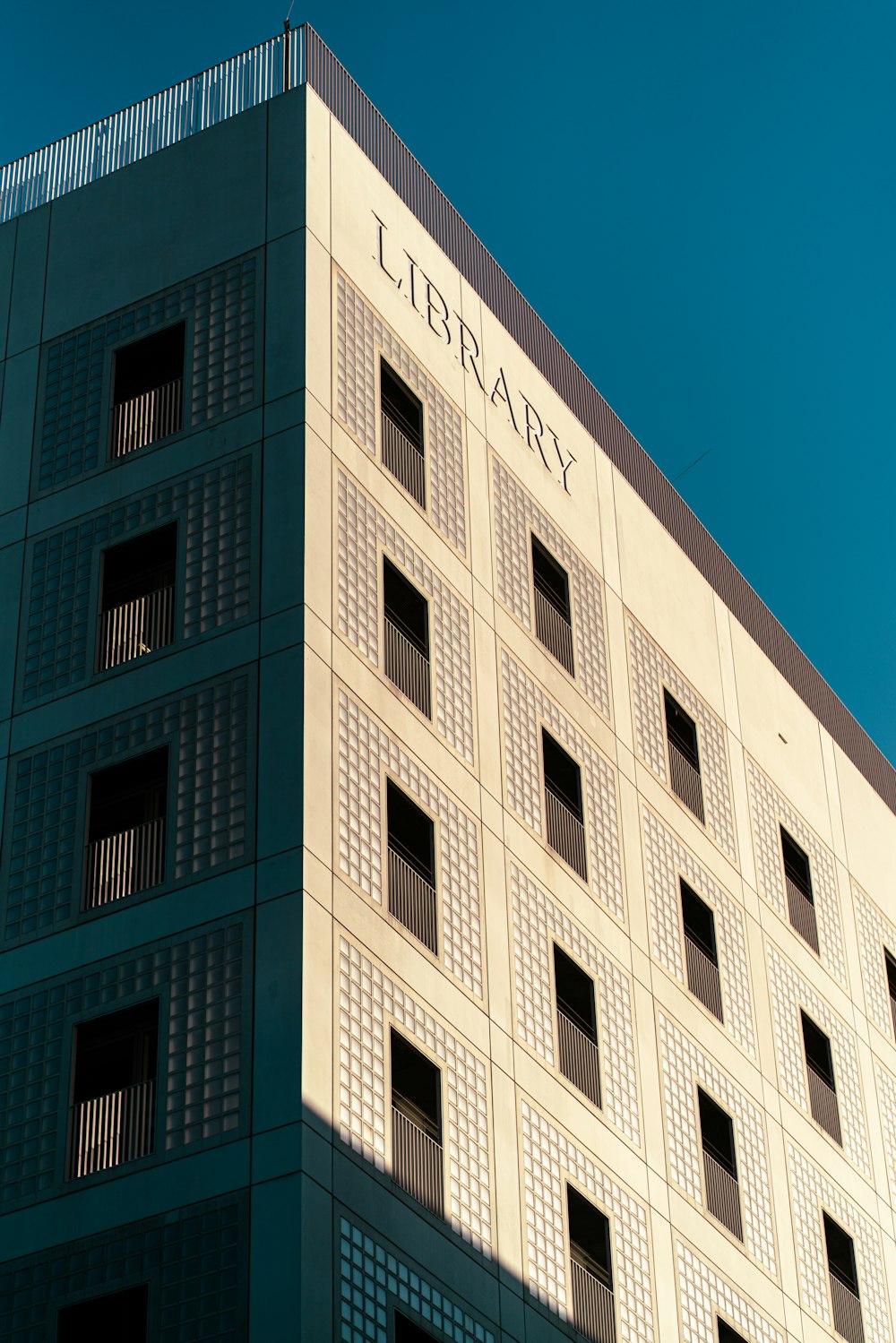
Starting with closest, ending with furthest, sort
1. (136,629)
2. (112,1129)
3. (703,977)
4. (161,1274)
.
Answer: (161,1274) < (112,1129) < (136,629) < (703,977)

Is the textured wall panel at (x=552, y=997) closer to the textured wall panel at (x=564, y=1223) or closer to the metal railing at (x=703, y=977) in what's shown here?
the textured wall panel at (x=564, y=1223)

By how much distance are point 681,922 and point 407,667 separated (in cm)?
980

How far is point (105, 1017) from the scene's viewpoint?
35375 millimetres

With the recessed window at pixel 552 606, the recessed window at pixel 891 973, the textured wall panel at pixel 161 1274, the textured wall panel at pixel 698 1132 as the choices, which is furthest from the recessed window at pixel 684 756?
the textured wall panel at pixel 161 1274

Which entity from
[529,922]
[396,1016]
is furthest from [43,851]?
[529,922]

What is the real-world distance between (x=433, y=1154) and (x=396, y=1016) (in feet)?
6.91

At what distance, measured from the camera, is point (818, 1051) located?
171ft

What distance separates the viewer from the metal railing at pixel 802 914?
5261cm

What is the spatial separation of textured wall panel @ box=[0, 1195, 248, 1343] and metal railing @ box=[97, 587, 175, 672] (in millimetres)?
9838

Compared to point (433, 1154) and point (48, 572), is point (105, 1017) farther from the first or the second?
point (48, 572)

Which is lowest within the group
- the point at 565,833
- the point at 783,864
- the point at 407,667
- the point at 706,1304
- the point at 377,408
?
the point at 706,1304

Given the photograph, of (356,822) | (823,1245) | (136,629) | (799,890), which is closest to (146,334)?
(136,629)

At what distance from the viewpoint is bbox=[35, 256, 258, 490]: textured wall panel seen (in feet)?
134

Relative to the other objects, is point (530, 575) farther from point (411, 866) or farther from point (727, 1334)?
point (727, 1334)
